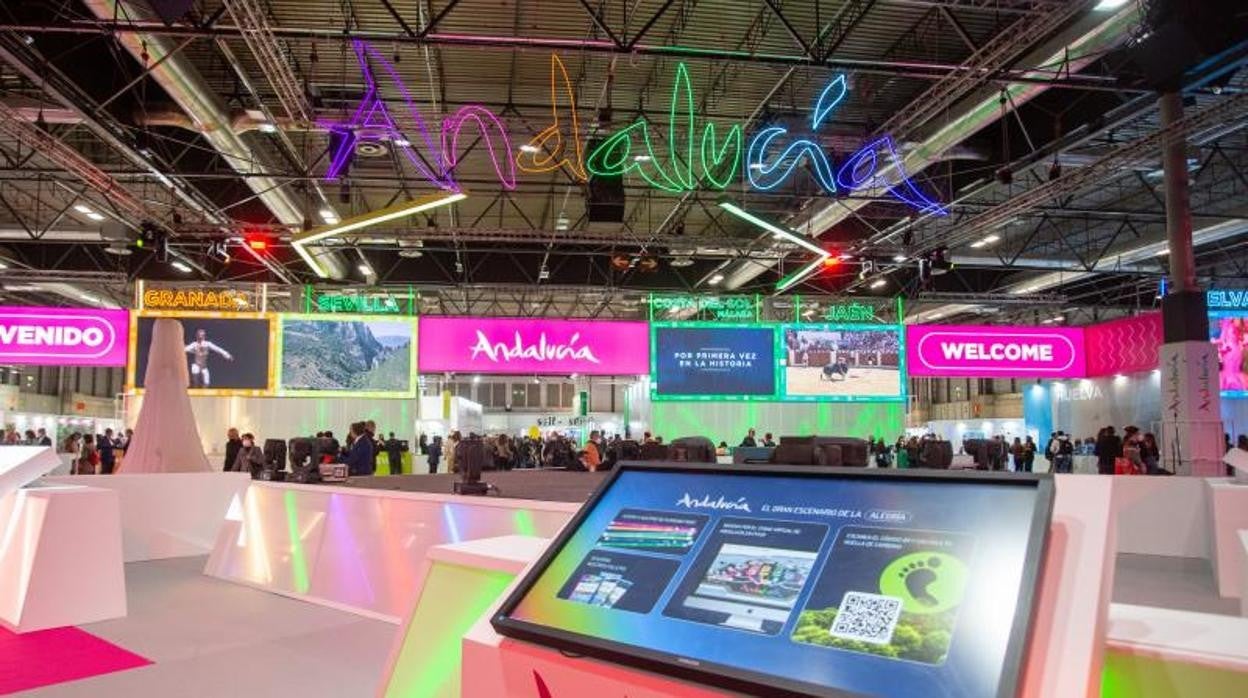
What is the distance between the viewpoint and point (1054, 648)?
128cm

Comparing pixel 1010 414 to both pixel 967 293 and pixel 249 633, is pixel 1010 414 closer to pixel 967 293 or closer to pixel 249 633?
pixel 967 293

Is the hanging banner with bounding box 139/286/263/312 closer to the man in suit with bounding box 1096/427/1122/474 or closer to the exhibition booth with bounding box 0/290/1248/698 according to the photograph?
the exhibition booth with bounding box 0/290/1248/698

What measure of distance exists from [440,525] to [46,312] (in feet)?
43.7

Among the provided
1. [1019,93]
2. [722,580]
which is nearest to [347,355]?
[1019,93]

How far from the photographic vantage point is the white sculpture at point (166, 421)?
8.68 m

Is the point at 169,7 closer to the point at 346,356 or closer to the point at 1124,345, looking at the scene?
the point at 346,356

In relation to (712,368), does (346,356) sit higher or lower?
higher

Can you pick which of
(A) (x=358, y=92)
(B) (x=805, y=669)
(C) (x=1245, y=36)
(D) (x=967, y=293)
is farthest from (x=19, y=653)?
(D) (x=967, y=293)

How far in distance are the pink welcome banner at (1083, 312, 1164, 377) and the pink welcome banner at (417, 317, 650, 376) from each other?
9132 millimetres

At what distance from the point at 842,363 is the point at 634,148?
597cm

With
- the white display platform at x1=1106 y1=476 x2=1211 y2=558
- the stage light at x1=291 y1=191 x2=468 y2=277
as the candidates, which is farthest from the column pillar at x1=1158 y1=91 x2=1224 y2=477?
the stage light at x1=291 y1=191 x2=468 y2=277

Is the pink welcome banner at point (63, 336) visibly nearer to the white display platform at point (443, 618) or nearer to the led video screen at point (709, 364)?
the led video screen at point (709, 364)

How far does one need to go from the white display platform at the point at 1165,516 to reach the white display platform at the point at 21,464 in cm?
877

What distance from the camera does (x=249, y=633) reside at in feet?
17.1
